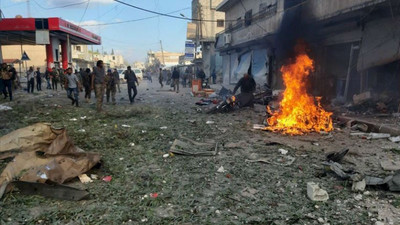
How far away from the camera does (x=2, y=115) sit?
9406mm

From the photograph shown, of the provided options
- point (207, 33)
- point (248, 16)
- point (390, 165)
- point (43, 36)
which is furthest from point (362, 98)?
point (207, 33)

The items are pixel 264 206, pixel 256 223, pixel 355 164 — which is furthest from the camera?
pixel 355 164

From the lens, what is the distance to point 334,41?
37.9ft

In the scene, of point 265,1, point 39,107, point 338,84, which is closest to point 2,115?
point 39,107

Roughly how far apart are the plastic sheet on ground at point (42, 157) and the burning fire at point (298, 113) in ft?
16.1

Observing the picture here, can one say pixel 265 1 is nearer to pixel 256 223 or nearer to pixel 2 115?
pixel 2 115

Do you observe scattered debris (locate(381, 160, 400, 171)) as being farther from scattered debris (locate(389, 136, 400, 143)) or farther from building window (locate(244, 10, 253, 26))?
building window (locate(244, 10, 253, 26))

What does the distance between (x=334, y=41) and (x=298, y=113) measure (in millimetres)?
5620

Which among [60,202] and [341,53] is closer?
[60,202]

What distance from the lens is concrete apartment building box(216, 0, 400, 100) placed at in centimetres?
881

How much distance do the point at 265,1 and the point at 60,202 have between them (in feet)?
55.2

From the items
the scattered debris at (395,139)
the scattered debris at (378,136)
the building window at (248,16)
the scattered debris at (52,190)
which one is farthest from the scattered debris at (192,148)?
the building window at (248,16)

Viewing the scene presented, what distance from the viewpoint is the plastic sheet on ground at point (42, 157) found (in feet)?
Result: 12.7

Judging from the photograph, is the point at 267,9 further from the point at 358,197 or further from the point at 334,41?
the point at 358,197
